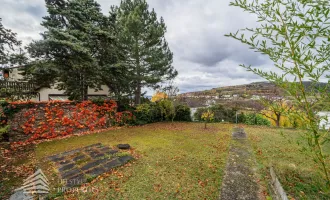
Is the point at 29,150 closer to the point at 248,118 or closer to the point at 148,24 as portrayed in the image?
the point at 148,24

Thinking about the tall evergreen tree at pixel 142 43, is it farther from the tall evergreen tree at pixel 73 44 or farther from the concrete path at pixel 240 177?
the concrete path at pixel 240 177

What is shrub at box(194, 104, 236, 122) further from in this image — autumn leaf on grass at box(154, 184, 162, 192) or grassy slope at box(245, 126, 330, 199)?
autumn leaf on grass at box(154, 184, 162, 192)

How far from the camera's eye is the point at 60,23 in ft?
23.4

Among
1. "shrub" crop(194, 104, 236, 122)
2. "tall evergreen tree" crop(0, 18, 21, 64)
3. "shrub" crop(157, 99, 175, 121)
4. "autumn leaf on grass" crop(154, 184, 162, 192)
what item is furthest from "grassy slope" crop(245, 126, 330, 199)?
"tall evergreen tree" crop(0, 18, 21, 64)

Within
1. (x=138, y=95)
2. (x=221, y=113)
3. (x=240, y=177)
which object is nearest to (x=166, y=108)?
(x=138, y=95)

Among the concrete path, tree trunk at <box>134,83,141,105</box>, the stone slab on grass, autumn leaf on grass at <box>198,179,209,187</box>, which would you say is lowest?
autumn leaf on grass at <box>198,179,209,187</box>

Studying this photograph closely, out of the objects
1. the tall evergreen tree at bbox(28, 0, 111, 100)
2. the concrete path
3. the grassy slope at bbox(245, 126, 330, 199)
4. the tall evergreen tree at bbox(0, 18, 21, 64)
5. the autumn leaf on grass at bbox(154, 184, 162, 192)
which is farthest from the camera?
the tall evergreen tree at bbox(28, 0, 111, 100)

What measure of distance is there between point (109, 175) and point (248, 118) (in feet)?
32.6

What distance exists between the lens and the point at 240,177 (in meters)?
3.12

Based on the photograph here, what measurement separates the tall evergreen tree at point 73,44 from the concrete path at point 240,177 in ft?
22.1

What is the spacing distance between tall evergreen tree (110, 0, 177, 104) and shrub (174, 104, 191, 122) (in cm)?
255

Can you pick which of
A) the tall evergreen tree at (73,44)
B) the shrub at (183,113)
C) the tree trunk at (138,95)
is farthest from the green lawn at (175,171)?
the shrub at (183,113)

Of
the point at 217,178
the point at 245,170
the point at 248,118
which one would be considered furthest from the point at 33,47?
the point at 248,118

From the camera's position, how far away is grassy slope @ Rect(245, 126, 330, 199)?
2.30 meters
